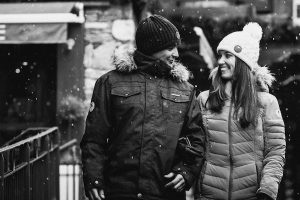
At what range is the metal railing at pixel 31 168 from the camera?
4500 millimetres

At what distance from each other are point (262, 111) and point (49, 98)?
6.41m

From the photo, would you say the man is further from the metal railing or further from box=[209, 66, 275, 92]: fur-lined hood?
the metal railing

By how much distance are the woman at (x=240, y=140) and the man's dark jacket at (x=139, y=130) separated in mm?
298

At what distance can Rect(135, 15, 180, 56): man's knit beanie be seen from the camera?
142 inches

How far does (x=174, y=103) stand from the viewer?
11.6ft

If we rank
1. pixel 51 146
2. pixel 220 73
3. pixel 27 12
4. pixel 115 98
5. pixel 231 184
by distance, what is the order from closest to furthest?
pixel 115 98 < pixel 231 184 < pixel 220 73 < pixel 51 146 < pixel 27 12

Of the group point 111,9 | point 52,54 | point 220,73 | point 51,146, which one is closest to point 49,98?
point 52,54

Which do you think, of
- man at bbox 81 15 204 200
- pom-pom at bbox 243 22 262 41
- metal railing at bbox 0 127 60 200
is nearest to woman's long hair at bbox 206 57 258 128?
pom-pom at bbox 243 22 262 41

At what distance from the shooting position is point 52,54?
9.86 m

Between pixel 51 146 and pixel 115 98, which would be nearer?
pixel 115 98

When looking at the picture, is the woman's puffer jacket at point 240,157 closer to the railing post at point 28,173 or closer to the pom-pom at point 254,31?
the pom-pom at point 254,31

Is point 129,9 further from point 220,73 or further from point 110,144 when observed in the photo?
point 110,144

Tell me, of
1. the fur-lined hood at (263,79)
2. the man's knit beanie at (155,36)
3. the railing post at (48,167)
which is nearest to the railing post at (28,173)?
the railing post at (48,167)

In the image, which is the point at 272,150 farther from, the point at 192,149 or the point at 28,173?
the point at 28,173
